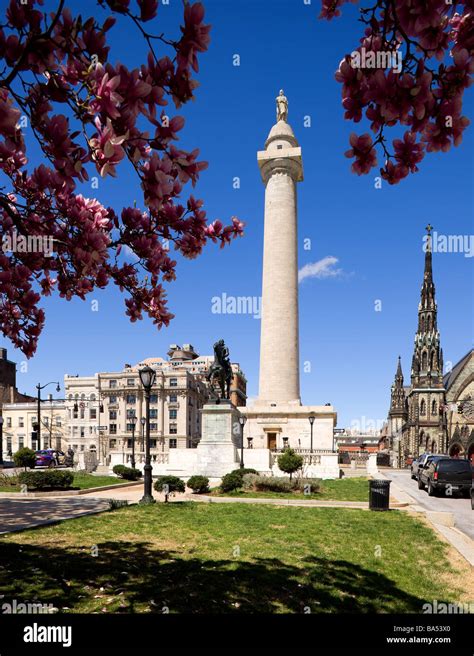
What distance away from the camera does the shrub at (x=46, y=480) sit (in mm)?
20141

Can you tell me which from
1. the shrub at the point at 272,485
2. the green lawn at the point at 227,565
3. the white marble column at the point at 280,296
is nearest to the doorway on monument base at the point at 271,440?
the white marble column at the point at 280,296

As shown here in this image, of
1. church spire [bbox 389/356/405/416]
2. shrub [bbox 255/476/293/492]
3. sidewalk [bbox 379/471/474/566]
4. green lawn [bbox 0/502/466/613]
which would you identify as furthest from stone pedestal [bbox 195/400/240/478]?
church spire [bbox 389/356/405/416]

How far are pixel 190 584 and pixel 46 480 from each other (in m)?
15.4

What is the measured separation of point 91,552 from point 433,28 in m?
9.48

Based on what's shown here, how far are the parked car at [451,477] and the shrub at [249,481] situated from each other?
8360 mm

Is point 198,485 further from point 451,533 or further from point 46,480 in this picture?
point 451,533

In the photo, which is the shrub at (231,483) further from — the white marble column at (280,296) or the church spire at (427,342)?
the church spire at (427,342)

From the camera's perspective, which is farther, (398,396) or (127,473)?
(398,396)

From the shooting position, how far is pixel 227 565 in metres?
8.27

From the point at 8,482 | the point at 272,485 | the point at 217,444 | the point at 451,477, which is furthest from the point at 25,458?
the point at 451,477

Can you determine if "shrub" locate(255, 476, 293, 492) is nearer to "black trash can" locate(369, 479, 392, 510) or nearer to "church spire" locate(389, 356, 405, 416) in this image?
"black trash can" locate(369, 479, 392, 510)

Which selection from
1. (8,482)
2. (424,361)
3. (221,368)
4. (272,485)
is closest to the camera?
(272,485)

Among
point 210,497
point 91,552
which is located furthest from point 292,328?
point 91,552

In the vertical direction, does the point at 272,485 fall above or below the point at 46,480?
below
